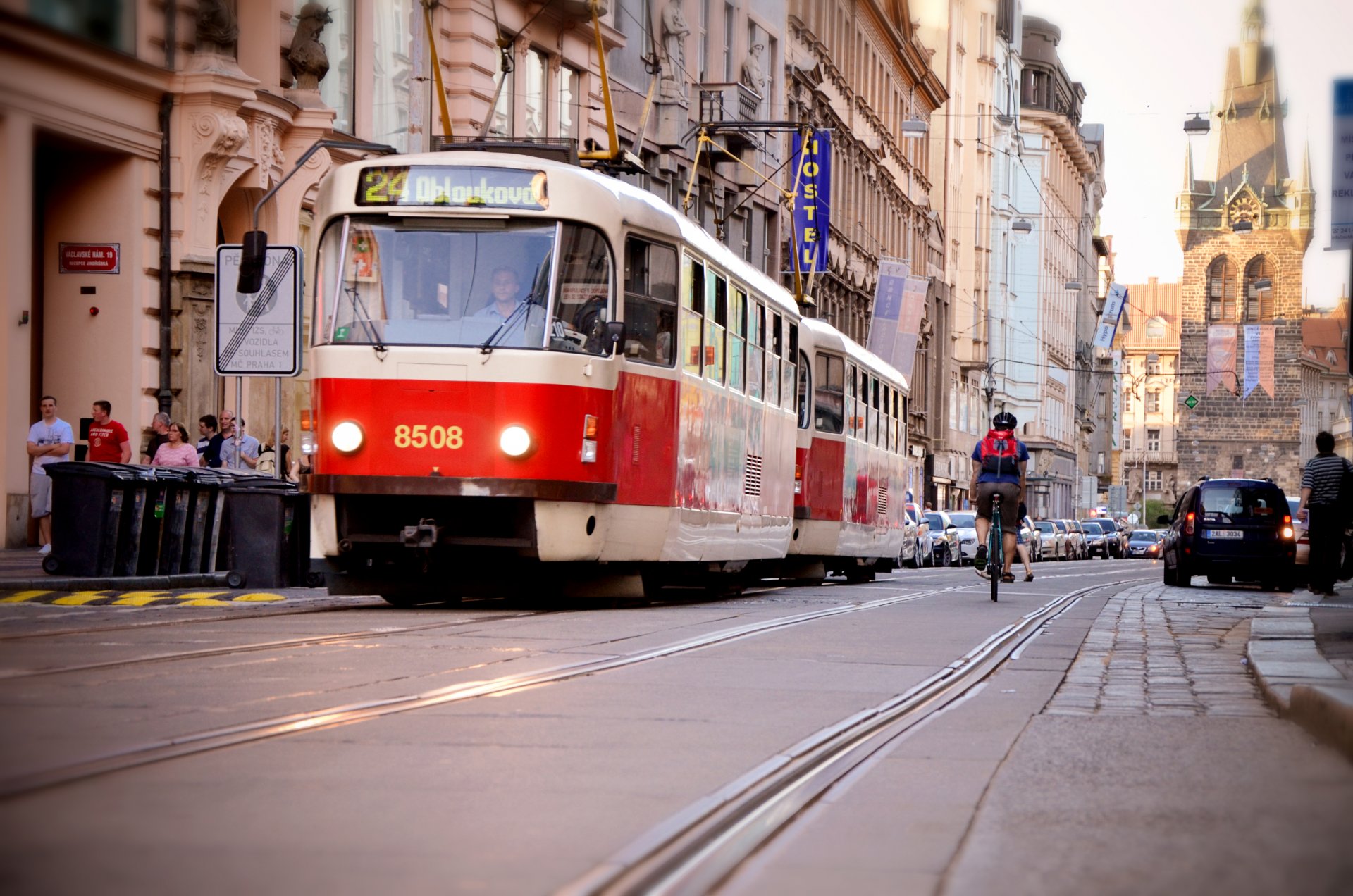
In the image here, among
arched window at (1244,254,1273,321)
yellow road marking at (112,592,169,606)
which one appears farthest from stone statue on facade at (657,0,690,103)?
arched window at (1244,254,1273,321)

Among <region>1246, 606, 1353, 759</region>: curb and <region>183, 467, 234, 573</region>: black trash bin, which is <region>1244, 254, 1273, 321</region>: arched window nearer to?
<region>183, 467, 234, 573</region>: black trash bin

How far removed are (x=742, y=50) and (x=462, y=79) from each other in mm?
18994

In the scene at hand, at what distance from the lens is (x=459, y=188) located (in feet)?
52.1

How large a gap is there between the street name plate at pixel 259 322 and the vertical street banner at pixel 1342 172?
30.0ft

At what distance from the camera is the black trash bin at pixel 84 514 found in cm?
1786

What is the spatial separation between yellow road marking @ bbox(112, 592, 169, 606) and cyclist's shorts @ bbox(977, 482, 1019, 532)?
8.26 m

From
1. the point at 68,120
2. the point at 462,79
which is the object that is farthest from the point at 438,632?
the point at 462,79

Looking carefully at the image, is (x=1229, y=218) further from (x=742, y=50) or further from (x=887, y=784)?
(x=887, y=784)

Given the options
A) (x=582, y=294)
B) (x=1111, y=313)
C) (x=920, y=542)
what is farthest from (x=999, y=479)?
(x=1111, y=313)

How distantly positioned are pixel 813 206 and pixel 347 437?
40.3m

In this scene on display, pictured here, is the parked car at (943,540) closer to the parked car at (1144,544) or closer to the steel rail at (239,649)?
the steel rail at (239,649)

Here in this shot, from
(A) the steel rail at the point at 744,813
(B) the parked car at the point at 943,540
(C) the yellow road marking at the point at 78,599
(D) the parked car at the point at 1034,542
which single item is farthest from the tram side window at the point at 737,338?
(D) the parked car at the point at 1034,542

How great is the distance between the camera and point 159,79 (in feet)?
→ 81.5

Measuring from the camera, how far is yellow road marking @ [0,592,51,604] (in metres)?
16.0
